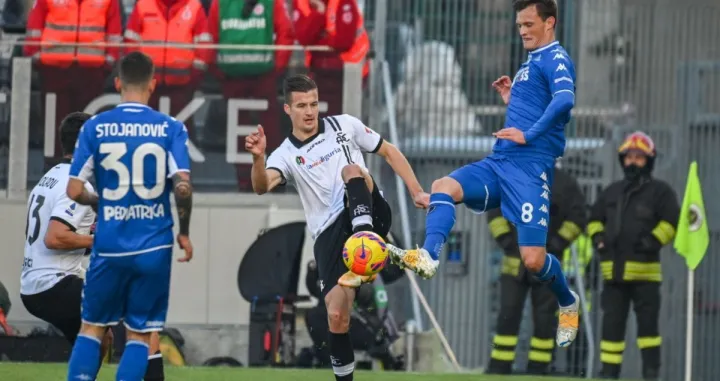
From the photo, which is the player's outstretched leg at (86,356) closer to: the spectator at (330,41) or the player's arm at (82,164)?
the player's arm at (82,164)

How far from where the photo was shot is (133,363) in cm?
865

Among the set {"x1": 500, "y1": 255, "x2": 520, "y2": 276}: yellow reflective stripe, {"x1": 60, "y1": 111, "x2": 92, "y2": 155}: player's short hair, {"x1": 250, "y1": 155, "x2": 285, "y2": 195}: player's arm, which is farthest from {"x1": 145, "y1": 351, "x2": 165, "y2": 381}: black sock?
{"x1": 500, "y1": 255, "x2": 520, "y2": 276}: yellow reflective stripe

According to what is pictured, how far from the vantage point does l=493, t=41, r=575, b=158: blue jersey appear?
9.85 meters

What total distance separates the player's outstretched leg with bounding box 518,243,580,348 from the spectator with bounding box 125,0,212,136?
5.69 meters

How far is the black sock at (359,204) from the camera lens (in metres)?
9.80

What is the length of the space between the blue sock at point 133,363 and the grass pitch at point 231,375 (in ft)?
8.39

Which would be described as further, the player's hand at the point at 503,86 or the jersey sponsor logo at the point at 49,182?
the jersey sponsor logo at the point at 49,182

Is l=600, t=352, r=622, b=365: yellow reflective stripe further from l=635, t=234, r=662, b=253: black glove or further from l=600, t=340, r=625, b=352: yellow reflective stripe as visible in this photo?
l=635, t=234, r=662, b=253: black glove

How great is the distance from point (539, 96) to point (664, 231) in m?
5.06

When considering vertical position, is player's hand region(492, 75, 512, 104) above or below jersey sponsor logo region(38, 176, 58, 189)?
above

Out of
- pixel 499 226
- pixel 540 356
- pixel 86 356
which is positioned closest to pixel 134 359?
pixel 86 356

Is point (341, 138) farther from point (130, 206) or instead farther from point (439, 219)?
point (130, 206)

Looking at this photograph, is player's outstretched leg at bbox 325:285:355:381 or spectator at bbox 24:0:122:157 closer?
player's outstretched leg at bbox 325:285:355:381

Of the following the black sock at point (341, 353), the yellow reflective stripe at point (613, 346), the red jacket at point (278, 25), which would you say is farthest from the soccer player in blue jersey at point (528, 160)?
the red jacket at point (278, 25)
